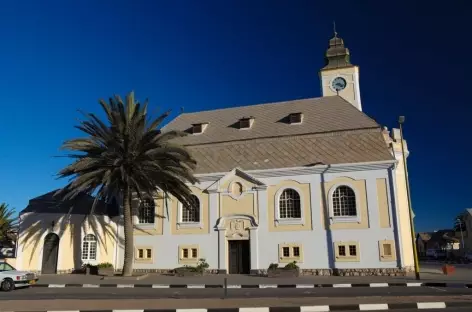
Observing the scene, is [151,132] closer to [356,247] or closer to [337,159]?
[337,159]

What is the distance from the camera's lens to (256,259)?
2714 centimetres

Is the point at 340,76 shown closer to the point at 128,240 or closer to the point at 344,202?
the point at 344,202

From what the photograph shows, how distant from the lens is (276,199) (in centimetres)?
2769

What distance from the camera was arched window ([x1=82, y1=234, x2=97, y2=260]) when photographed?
1156 inches

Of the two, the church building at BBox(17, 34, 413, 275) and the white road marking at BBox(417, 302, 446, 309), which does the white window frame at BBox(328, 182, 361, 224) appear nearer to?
the church building at BBox(17, 34, 413, 275)

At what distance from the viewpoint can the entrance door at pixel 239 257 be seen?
1091 inches

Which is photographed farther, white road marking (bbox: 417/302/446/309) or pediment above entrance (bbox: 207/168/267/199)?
pediment above entrance (bbox: 207/168/267/199)

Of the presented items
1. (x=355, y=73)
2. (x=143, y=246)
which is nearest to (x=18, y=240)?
(x=143, y=246)

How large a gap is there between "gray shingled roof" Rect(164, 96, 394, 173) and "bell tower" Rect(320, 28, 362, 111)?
1418 cm

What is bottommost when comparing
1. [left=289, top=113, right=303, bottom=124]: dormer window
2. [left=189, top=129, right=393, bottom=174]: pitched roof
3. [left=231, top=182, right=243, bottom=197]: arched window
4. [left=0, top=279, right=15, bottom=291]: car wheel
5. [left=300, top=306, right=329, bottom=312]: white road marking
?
[left=300, top=306, right=329, bottom=312]: white road marking

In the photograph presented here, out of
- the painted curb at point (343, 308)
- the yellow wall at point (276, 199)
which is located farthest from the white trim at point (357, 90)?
the painted curb at point (343, 308)

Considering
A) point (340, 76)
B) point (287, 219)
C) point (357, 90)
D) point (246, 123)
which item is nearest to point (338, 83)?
point (340, 76)

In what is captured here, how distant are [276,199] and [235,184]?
126 inches

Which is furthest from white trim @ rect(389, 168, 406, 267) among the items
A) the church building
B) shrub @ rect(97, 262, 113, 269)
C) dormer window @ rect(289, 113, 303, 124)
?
shrub @ rect(97, 262, 113, 269)
